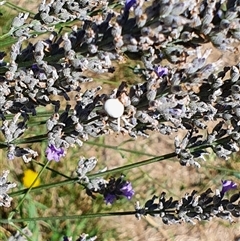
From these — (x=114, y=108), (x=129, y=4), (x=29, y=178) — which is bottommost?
(x=29, y=178)

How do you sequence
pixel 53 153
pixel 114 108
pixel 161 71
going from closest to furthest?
pixel 114 108 < pixel 161 71 < pixel 53 153

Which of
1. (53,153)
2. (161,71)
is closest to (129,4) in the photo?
(161,71)

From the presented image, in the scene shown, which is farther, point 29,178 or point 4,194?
point 29,178

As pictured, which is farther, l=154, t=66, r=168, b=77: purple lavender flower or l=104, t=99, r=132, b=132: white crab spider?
l=154, t=66, r=168, b=77: purple lavender flower

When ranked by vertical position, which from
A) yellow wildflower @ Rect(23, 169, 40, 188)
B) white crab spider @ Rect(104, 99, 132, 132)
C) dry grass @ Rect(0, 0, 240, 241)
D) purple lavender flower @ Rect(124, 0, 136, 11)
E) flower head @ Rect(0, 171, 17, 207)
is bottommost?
dry grass @ Rect(0, 0, 240, 241)

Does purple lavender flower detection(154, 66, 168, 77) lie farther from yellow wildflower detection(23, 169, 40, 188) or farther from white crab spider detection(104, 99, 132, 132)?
yellow wildflower detection(23, 169, 40, 188)

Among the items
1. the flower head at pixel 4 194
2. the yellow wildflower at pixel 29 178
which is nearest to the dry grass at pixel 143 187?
the yellow wildflower at pixel 29 178

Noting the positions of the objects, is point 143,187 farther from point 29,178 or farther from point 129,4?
point 129,4

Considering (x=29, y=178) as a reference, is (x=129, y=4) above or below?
above

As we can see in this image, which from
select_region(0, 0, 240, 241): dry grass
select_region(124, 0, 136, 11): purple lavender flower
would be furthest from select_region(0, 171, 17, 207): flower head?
select_region(0, 0, 240, 241): dry grass

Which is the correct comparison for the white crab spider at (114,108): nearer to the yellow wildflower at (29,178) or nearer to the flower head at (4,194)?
the flower head at (4,194)

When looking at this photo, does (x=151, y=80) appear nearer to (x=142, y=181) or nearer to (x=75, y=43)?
(x=75, y=43)
